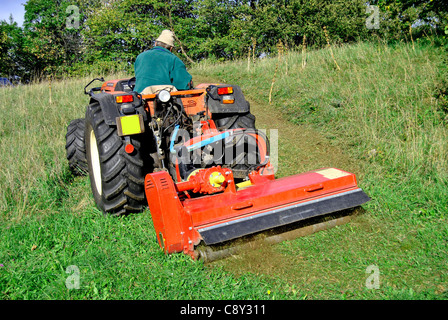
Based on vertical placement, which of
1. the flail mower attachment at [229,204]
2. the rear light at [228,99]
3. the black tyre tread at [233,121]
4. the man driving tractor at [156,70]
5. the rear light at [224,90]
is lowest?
the flail mower attachment at [229,204]

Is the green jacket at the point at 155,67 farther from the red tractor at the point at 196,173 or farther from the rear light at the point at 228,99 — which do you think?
the rear light at the point at 228,99

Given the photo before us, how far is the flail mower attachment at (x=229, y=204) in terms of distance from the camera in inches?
111

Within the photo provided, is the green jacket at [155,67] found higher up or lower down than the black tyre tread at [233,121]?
higher up

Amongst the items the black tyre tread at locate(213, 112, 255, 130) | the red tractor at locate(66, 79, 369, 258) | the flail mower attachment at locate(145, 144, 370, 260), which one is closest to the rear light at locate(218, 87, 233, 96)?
the red tractor at locate(66, 79, 369, 258)

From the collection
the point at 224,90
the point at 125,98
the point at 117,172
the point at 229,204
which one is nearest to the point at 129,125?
the point at 125,98

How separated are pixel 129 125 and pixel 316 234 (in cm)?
193

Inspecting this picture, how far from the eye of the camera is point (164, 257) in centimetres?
300

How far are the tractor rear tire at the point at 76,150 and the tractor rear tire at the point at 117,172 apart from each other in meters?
1.49

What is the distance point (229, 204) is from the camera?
2895 mm

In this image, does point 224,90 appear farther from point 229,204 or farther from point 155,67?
point 229,204

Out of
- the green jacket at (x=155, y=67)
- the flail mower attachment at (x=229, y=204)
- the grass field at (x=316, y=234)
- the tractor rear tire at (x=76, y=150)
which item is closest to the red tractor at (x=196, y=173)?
the flail mower attachment at (x=229, y=204)

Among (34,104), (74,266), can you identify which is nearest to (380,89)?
(74,266)

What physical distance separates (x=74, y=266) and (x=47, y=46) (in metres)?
22.0
